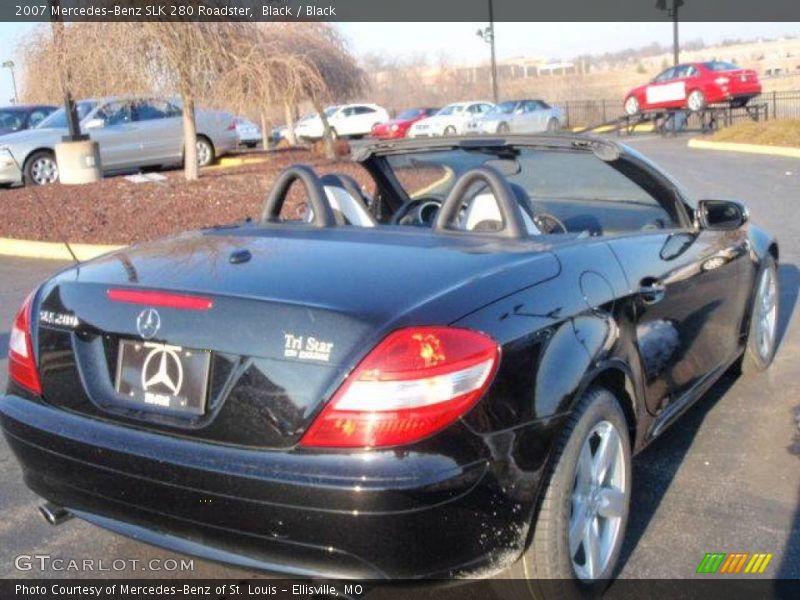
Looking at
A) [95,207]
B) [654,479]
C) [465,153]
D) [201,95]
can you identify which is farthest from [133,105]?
[654,479]

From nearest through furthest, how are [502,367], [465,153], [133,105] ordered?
1. [502,367]
2. [465,153]
3. [133,105]

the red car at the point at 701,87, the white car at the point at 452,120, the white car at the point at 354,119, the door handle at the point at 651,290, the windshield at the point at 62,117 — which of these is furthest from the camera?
the white car at the point at 354,119

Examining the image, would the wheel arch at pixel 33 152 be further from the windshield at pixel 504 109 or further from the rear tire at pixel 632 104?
the rear tire at pixel 632 104

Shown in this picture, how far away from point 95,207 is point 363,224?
9.63 meters

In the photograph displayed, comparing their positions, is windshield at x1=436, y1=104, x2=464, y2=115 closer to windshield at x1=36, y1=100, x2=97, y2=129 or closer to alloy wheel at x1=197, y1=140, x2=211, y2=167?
alloy wheel at x1=197, y1=140, x2=211, y2=167

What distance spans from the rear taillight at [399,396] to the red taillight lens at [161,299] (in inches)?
21.4

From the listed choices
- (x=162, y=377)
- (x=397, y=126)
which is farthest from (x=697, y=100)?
(x=162, y=377)

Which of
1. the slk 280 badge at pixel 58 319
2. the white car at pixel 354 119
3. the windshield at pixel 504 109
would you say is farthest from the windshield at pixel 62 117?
the white car at pixel 354 119

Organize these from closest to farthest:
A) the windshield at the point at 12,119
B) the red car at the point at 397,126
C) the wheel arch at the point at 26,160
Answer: the wheel arch at the point at 26,160 < the windshield at the point at 12,119 < the red car at the point at 397,126

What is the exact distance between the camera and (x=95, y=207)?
13.0m

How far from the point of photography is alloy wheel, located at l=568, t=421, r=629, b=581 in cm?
319

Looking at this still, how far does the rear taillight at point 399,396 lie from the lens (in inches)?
105

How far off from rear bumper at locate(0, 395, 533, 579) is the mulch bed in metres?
8.38

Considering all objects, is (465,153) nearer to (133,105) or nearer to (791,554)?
(791,554)
